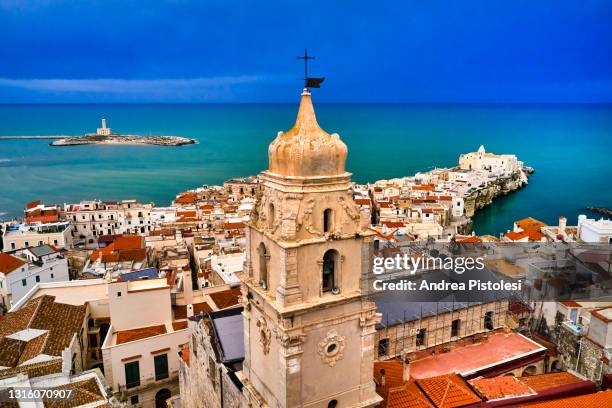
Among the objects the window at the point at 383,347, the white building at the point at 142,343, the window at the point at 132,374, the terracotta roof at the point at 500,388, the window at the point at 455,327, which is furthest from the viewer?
the window at the point at 132,374

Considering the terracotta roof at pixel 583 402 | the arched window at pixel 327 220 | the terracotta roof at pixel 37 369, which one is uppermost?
the arched window at pixel 327 220

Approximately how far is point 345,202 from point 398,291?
38.8ft

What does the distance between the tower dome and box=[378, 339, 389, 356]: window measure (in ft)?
37.4

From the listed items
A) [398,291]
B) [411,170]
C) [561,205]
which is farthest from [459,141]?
[398,291]

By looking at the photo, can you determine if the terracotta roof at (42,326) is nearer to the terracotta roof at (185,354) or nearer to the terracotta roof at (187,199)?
the terracotta roof at (185,354)

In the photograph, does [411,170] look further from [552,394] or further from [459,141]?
[552,394]

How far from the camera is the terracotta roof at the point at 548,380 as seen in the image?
17688 mm

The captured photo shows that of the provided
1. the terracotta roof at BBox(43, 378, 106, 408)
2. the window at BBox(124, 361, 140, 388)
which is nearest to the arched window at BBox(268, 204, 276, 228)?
the terracotta roof at BBox(43, 378, 106, 408)

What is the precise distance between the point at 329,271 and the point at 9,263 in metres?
30.9

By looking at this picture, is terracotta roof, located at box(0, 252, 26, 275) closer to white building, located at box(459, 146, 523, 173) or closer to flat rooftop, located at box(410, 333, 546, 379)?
flat rooftop, located at box(410, 333, 546, 379)

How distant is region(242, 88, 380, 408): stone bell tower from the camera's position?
38.3 feet

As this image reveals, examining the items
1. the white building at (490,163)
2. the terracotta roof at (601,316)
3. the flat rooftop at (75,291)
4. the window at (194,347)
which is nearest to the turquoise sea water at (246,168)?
the white building at (490,163)

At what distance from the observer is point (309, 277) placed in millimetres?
12047

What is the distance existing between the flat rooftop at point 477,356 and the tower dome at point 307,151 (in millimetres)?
11367
